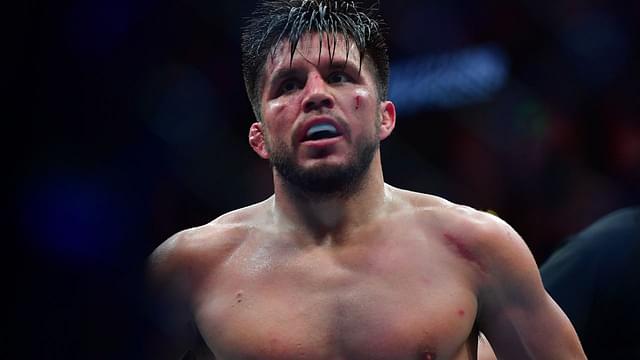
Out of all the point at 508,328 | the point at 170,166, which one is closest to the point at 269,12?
the point at 508,328

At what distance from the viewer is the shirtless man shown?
5.61 feet

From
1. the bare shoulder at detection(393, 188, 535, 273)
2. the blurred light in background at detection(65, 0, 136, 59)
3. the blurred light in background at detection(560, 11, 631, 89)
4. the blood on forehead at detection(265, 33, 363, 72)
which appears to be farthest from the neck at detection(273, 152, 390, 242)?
the blurred light in background at detection(560, 11, 631, 89)

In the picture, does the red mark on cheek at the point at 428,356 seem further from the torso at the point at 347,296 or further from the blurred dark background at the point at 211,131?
the blurred dark background at the point at 211,131

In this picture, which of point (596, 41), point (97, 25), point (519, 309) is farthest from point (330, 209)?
point (596, 41)

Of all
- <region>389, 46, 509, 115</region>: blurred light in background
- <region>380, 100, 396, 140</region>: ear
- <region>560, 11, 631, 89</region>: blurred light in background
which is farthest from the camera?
<region>389, 46, 509, 115</region>: blurred light in background

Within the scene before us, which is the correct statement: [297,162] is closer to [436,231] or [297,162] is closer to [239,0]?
[436,231]

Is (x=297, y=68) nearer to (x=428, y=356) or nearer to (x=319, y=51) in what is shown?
(x=319, y=51)

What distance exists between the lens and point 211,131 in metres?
2.95

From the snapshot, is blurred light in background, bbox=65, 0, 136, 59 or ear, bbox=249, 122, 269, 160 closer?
blurred light in background, bbox=65, 0, 136, 59

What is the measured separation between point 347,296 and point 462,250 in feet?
0.83

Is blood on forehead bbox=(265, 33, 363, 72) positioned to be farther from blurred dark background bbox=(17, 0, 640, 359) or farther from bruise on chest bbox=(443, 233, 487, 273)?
bruise on chest bbox=(443, 233, 487, 273)

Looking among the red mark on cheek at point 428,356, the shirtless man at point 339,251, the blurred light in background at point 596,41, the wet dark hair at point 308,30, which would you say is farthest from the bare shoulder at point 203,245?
the blurred light in background at point 596,41

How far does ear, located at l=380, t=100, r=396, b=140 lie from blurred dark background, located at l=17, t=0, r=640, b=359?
1.47 feet

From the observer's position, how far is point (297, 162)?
70.9 inches
